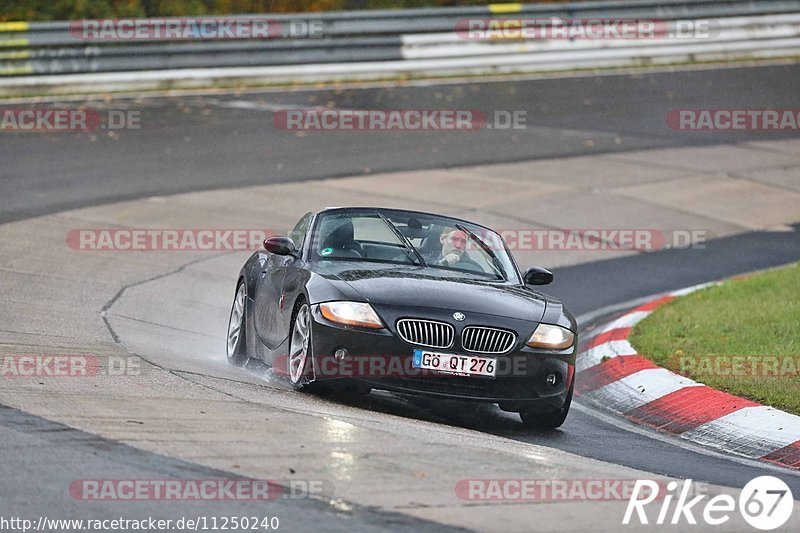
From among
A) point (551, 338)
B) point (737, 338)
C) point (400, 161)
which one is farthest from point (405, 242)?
point (400, 161)

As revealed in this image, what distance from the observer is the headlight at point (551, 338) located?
8648 millimetres

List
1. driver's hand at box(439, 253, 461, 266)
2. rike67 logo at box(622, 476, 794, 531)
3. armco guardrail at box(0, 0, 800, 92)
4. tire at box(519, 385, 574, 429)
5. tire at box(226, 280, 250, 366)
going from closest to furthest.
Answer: rike67 logo at box(622, 476, 794, 531) → tire at box(519, 385, 574, 429) → driver's hand at box(439, 253, 461, 266) → tire at box(226, 280, 250, 366) → armco guardrail at box(0, 0, 800, 92)

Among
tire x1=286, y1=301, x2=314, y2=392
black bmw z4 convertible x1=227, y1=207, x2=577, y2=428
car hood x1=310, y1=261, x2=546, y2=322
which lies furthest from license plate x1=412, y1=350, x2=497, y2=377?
tire x1=286, y1=301, x2=314, y2=392

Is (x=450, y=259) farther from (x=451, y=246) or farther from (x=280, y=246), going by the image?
(x=280, y=246)

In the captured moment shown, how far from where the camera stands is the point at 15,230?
14.9 meters

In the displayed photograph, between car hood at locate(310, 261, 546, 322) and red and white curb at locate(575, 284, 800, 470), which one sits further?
red and white curb at locate(575, 284, 800, 470)

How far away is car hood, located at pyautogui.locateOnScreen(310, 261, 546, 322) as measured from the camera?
8.51 meters

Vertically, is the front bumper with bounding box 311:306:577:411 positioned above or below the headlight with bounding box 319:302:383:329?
below

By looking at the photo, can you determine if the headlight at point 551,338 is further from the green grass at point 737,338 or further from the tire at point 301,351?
the green grass at point 737,338

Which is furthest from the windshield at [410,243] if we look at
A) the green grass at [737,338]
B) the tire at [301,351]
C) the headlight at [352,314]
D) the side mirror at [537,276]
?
the green grass at [737,338]

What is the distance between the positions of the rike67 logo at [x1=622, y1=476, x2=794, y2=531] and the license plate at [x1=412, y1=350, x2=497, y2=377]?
1839mm

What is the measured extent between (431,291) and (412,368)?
1.97ft

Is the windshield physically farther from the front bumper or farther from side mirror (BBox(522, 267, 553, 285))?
the front bumper

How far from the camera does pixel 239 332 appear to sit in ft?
34.9
